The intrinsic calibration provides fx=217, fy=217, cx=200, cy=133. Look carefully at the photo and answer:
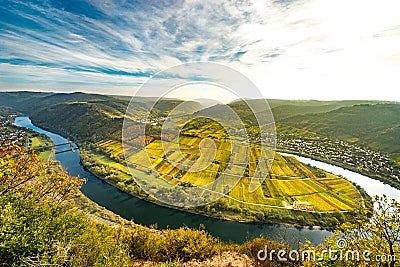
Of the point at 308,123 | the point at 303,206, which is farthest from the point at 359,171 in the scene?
the point at 308,123

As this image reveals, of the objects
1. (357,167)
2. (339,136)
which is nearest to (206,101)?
(357,167)

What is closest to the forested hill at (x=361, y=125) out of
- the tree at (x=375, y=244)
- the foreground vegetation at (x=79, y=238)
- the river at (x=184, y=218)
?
the river at (x=184, y=218)

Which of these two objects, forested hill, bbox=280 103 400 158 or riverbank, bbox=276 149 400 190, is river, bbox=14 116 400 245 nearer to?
riverbank, bbox=276 149 400 190

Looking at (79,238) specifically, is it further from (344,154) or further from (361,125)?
(361,125)

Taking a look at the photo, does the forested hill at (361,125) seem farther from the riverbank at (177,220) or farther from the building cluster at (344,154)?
the riverbank at (177,220)

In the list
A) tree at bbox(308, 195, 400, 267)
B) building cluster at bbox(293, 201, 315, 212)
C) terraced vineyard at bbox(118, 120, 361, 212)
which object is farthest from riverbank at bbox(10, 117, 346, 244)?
tree at bbox(308, 195, 400, 267)

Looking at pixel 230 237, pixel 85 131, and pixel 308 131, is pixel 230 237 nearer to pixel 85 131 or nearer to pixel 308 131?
pixel 85 131
